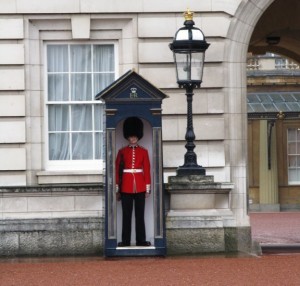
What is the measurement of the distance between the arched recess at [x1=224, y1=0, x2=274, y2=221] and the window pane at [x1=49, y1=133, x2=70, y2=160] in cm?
211

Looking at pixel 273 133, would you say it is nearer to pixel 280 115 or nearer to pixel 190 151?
pixel 280 115

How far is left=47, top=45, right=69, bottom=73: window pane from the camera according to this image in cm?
1911

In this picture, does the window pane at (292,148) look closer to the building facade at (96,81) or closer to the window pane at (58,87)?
the building facade at (96,81)

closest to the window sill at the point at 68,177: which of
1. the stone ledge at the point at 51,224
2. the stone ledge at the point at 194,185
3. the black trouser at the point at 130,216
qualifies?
the stone ledge at the point at 51,224

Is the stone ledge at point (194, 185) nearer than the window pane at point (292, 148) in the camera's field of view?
Yes

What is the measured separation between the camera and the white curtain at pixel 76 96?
754 inches

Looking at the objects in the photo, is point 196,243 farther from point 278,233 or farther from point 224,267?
point 278,233

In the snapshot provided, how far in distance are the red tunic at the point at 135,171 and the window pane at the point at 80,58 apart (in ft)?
6.82

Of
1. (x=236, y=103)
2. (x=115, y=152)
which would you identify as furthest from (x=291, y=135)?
(x=115, y=152)

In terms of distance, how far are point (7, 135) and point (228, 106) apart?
2873mm

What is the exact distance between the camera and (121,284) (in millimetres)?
14484

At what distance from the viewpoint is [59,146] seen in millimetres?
19172

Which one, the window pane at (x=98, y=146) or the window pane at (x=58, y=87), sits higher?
the window pane at (x=58, y=87)

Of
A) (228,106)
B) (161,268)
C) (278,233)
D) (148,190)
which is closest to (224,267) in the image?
(161,268)
